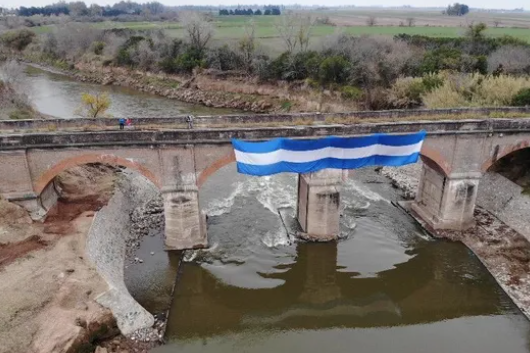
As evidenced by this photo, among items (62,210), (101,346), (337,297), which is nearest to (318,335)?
(337,297)

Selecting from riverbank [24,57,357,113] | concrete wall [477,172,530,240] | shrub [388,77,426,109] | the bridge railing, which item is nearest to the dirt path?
the bridge railing

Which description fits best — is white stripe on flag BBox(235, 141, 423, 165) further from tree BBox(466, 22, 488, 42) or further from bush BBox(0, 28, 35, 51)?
bush BBox(0, 28, 35, 51)

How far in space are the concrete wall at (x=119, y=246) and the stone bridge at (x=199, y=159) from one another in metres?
3.04

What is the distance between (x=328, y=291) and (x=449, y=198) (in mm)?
9902

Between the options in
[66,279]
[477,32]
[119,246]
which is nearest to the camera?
[66,279]

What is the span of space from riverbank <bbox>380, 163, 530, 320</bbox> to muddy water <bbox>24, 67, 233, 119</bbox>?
40.0 meters

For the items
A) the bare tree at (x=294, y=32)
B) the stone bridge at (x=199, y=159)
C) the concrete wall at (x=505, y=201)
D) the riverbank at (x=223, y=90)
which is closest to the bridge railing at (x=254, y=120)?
the stone bridge at (x=199, y=159)

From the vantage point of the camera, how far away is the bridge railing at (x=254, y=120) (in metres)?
25.2

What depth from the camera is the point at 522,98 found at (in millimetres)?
33906

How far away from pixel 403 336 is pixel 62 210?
19922mm

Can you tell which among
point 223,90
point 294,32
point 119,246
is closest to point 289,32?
point 294,32

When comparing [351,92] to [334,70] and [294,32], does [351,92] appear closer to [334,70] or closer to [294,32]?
[334,70]

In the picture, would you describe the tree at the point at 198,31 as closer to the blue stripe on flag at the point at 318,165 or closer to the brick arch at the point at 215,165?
the brick arch at the point at 215,165

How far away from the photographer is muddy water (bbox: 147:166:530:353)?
1938 centimetres
